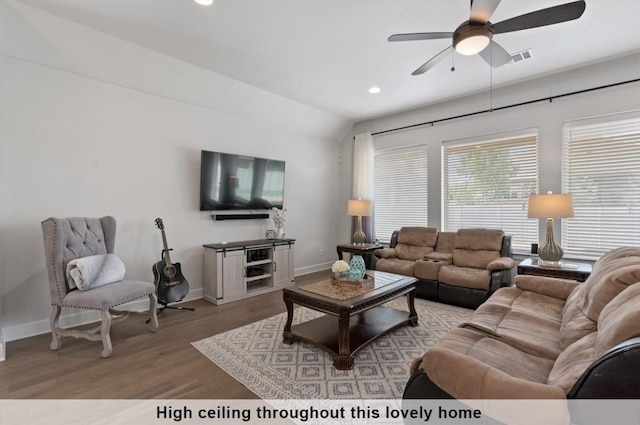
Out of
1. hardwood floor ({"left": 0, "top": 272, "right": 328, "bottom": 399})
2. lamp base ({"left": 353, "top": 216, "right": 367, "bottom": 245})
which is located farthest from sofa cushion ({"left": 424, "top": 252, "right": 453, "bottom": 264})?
hardwood floor ({"left": 0, "top": 272, "right": 328, "bottom": 399})

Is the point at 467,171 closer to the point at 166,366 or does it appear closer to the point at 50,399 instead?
the point at 166,366

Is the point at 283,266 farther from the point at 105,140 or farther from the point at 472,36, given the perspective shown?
the point at 472,36

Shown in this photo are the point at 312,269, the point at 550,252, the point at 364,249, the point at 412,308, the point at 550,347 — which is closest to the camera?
the point at 550,347

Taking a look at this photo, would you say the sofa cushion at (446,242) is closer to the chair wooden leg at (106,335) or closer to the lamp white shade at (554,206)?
the lamp white shade at (554,206)

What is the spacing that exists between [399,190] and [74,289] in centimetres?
484

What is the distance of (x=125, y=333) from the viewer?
304cm

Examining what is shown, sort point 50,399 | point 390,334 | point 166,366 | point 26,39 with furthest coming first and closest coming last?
point 390,334
point 26,39
point 166,366
point 50,399

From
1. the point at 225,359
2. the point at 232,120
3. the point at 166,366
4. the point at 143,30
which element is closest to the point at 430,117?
the point at 232,120

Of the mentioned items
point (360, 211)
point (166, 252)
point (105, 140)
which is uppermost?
point (105, 140)

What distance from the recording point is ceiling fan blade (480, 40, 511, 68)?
2457 millimetres

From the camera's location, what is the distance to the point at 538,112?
4211 mm

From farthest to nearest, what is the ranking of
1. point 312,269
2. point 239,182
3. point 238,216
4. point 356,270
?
1. point 312,269
2. point 238,216
3. point 239,182
4. point 356,270

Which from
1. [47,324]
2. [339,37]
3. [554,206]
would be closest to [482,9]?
[339,37]

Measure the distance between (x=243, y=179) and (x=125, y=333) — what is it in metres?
2.48
